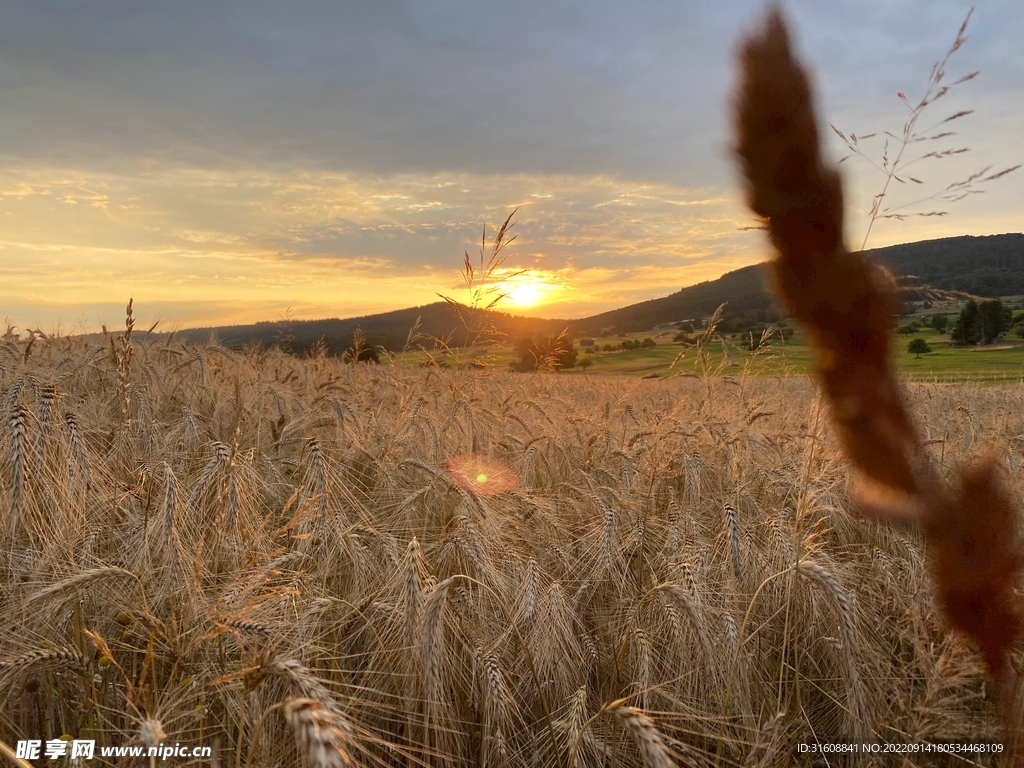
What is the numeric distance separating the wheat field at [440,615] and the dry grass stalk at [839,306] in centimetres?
60

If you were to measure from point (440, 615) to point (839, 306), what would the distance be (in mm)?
1399

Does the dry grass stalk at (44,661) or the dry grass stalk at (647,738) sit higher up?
the dry grass stalk at (44,661)

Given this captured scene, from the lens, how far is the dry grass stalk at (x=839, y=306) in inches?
30.7

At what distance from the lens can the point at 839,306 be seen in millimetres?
834

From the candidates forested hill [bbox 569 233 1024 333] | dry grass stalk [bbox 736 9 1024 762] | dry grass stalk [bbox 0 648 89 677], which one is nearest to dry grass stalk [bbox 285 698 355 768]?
dry grass stalk [bbox 0 648 89 677]

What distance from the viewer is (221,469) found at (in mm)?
2252

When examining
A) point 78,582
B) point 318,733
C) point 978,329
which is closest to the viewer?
point 318,733

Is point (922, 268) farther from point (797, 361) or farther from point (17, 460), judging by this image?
point (17, 460)

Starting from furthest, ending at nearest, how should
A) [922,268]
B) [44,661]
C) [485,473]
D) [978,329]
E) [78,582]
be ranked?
[922,268]
[978,329]
[485,473]
[78,582]
[44,661]

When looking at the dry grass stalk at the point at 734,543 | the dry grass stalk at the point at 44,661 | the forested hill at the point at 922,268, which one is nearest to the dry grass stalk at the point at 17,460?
the dry grass stalk at the point at 44,661

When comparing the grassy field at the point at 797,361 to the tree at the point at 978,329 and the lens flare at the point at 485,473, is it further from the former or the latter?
the lens flare at the point at 485,473

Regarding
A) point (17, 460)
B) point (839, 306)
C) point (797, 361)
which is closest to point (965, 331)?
point (797, 361)

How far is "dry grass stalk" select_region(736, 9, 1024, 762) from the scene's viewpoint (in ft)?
2.56

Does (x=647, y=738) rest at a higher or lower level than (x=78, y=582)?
lower
